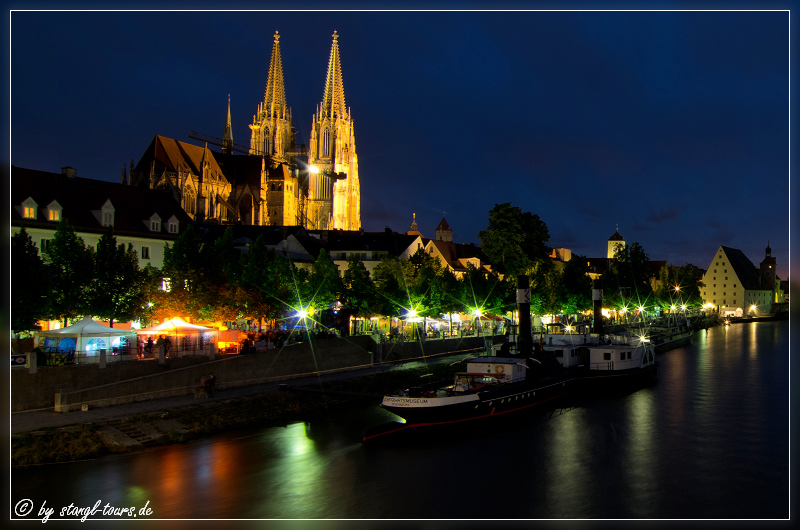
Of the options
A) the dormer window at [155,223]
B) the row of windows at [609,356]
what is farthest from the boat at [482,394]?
the dormer window at [155,223]

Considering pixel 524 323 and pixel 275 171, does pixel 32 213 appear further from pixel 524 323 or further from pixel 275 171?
pixel 275 171

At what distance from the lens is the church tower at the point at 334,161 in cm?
17512

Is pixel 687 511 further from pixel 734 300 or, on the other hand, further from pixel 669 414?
pixel 734 300

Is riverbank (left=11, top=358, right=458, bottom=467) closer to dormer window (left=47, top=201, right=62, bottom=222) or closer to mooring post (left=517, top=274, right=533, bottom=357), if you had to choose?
mooring post (left=517, top=274, right=533, bottom=357)

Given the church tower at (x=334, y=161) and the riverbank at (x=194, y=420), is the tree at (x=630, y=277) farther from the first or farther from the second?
the church tower at (x=334, y=161)

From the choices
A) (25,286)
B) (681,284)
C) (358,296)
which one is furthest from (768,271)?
(25,286)

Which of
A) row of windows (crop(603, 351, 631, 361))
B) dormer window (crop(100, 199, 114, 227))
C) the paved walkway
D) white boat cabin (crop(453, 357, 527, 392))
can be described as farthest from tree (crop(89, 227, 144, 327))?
row of windows (crop(603, 351, 631, 361))

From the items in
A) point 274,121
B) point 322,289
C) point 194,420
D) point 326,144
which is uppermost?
point 274,121

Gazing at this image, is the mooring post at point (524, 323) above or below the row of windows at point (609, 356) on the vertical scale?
above

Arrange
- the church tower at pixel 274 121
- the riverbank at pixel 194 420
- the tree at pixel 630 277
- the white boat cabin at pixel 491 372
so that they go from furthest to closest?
the church tower at pixel 274 121 → the tree at pixel 630 277 → the white boat cabin at pixel 491 372 → the riverbank at pixel 194 420

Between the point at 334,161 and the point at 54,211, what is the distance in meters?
133

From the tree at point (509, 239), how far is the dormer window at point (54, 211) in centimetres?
5233

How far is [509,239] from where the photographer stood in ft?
285

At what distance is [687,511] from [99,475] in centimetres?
2043
